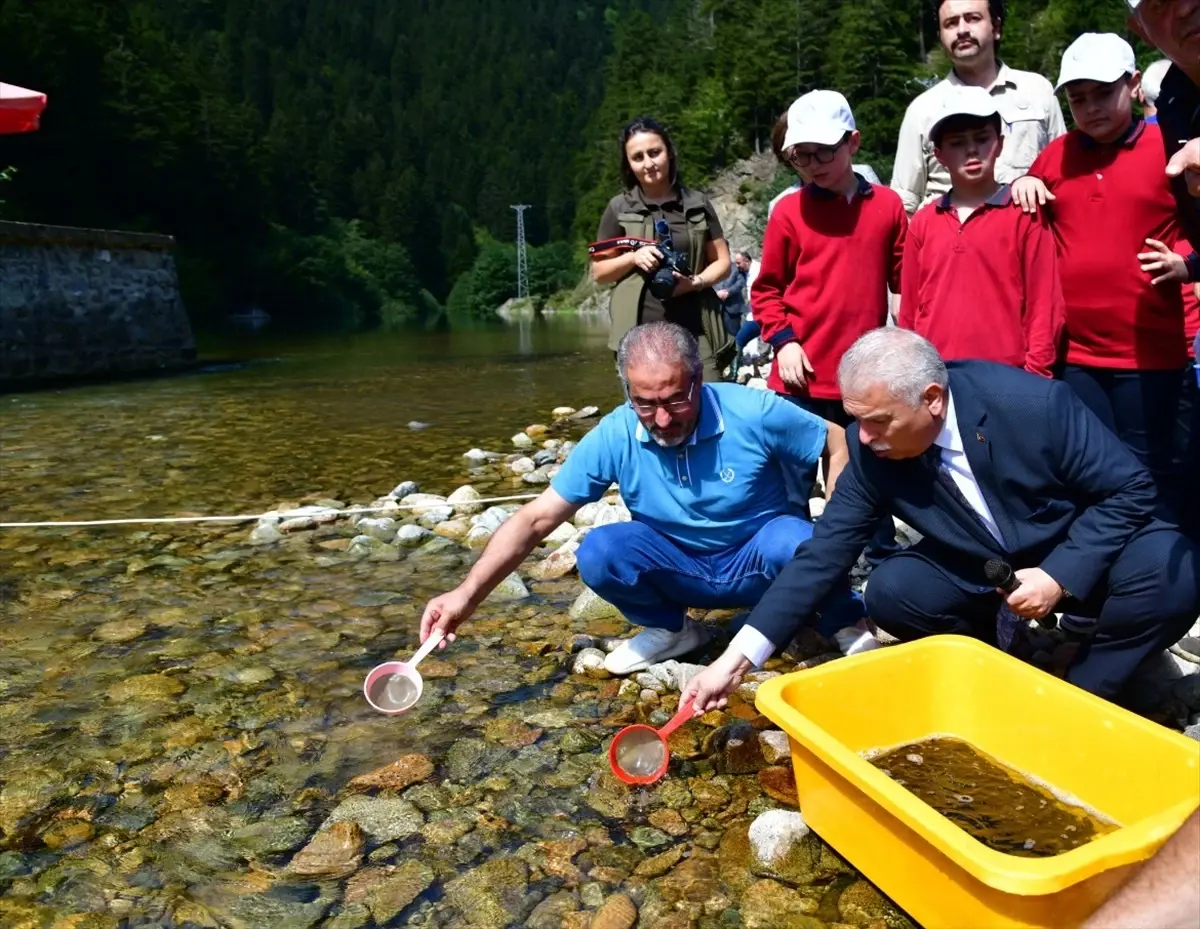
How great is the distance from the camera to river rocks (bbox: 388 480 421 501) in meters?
6.32

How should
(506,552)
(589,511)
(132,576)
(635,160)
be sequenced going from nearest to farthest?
(506,552), (635,160), (132,576), (589,511)

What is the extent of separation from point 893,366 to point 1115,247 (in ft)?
Answer: 3.85

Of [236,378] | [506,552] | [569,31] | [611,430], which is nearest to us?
[506,552]

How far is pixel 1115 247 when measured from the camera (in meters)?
3.12

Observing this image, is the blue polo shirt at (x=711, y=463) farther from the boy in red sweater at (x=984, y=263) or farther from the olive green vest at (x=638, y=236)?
the olive green vest at (x=638, y=236)

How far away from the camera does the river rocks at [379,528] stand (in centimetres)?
532

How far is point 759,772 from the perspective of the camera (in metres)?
2.70

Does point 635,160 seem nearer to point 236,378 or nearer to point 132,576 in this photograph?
point 132,576

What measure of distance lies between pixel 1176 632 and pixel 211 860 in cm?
247

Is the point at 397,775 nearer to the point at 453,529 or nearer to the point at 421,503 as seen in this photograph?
the point at 453,529

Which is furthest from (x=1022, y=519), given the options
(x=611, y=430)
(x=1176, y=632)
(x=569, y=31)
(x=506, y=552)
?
(x=569, y=31)

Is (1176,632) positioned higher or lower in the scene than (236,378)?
higher

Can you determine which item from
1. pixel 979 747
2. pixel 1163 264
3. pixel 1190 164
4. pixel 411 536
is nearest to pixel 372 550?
pixel 411 536

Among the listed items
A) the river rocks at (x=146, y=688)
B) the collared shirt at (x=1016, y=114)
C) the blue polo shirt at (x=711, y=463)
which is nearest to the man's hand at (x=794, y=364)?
the blue polo shirt at (x=711, y=463)
